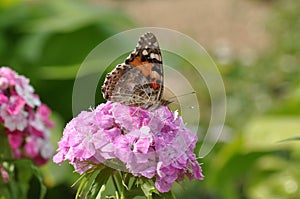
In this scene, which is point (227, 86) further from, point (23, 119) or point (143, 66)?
point (143, 66)

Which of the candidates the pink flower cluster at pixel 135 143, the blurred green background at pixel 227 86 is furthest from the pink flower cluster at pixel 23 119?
the blurred green background at pixel 227 86

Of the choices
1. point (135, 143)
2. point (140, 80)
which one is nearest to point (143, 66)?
point (140, 80)

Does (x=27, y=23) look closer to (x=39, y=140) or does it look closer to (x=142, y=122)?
(x=39, y=140)

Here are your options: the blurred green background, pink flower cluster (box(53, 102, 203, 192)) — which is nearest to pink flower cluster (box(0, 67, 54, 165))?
pink flower cluster (box(53, 102, 203, 192))

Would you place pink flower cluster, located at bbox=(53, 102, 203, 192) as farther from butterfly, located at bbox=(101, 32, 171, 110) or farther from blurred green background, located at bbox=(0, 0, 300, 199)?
blurred green background, located at bbox=(0, 0, 300, 199)

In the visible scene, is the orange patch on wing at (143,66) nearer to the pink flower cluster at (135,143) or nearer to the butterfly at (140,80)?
the butterfly at (140,80)

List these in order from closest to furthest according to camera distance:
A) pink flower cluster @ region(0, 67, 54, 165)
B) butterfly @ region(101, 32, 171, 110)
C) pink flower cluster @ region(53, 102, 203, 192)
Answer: pink flower cluster @ region(53, 102, 203, 192)
butterfly @ region(101, 32, 171, 110)
pink flower cluster @ region(0, 67, 54, 165)
